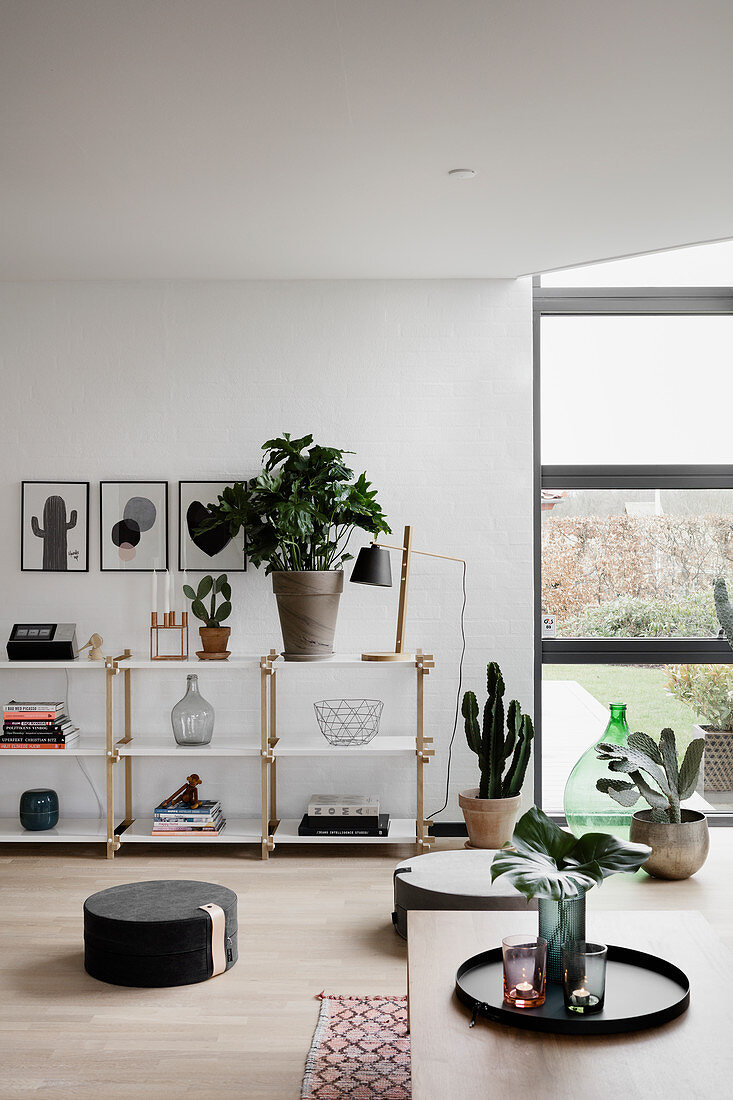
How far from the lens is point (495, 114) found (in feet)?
9.75

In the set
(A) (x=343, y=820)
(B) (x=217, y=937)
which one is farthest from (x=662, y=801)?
(B) (x=217, y=937)

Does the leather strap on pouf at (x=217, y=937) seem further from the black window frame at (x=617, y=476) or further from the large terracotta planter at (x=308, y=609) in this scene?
the black window frame at (x=617, y=476)

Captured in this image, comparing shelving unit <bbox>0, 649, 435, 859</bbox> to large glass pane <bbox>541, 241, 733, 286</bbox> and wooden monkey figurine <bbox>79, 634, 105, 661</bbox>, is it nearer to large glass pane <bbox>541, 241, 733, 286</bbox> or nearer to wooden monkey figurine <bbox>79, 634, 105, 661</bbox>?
wooden monkey figurine <bbox>79, 634, 105, 661</bbox>

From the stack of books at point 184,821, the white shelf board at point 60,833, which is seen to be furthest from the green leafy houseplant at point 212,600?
the white shelf board at point 60,833

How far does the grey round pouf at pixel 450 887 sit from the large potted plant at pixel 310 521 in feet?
3.70

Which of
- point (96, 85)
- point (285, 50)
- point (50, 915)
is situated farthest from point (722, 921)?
point (96, 85)

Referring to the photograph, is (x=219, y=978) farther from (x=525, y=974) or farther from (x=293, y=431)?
(x=293, y=431)

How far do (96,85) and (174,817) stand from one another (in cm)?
298

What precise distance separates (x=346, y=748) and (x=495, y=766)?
0.64 m

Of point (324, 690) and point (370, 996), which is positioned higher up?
point (324, 690)

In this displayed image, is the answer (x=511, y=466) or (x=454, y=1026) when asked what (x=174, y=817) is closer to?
(x=511, y=466)

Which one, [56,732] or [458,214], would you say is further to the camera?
[56,732]

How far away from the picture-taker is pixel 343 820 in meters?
4.47

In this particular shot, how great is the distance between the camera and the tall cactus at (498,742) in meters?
4.38
